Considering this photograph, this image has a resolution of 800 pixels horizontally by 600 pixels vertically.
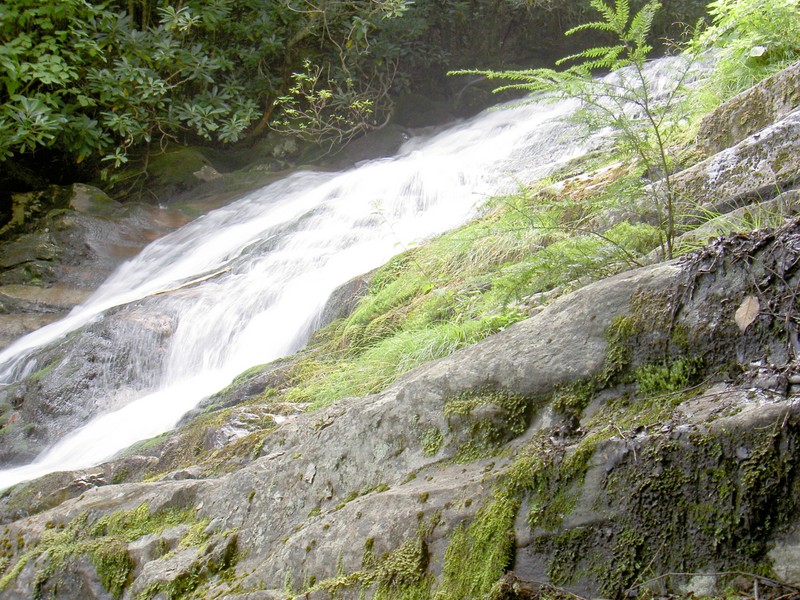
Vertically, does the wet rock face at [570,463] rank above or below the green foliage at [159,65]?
below

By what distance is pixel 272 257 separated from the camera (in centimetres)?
869

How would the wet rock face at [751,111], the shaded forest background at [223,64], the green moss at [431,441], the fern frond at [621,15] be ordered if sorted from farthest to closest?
1. the shaded forest background at [223,64]
2. the wet rock face at [751,111]
3. the fern frond at [621,15]
4. the green moss at [431,441]

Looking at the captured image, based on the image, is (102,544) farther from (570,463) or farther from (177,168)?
(177,168)

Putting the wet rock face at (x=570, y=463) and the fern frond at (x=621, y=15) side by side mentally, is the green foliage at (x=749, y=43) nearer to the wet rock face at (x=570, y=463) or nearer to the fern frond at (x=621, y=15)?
the fern frond at (x=621, y=15)

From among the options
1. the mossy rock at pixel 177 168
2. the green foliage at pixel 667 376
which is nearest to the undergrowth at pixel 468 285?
the green foliage at pixel 667 376

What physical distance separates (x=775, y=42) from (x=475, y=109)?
35.1 ft

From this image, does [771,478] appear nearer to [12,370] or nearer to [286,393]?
[286,393]

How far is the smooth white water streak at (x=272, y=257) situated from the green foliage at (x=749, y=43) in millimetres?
1172

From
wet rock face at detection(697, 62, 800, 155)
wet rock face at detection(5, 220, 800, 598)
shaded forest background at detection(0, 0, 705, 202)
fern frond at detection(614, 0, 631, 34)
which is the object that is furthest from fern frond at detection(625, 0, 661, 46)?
shaded forest background at detection(0, 0, 705, 202)

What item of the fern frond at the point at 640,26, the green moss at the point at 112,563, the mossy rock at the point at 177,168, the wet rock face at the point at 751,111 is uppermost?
the mossy rock at the point at 177,168

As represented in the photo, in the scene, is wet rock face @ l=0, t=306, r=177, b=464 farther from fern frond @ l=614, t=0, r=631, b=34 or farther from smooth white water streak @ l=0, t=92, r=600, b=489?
fern frond @ l=614, t=0, r=631, b=34

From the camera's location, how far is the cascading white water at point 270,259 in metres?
6.74

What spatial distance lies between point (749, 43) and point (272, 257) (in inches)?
222

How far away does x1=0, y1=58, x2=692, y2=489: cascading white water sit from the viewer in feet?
22.1
